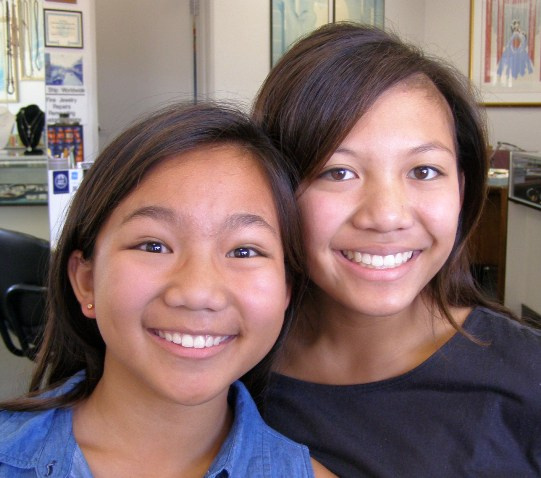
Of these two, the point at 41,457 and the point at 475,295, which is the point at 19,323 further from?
the point at 475,295

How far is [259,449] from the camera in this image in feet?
3.29

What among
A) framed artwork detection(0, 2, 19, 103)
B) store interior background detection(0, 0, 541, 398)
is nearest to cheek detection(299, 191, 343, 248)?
store interior background detection(0, 0, 541, 398)

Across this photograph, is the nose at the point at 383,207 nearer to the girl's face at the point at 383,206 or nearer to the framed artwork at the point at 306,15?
the girl's face at the point at 383,206

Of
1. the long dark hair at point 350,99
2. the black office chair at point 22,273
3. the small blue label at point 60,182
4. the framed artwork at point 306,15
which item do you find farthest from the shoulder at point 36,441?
the framed artwork at point 306,15

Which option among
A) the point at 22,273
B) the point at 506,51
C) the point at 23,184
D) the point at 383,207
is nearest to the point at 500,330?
the point at 383,207

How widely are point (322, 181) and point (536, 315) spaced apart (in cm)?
256

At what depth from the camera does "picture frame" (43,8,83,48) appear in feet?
11.9

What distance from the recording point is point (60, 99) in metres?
3.70

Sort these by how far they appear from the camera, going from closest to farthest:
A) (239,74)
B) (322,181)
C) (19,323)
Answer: (322,181), (19,323), (239,74)

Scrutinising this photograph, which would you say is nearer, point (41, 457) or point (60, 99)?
point (41, 457)

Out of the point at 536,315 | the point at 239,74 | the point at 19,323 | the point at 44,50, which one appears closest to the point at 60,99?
the point at 44,50

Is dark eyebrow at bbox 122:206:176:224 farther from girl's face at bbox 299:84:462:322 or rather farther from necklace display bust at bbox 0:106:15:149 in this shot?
necklace display bust at bbox 0:106:15:149

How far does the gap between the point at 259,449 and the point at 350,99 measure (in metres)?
0.55

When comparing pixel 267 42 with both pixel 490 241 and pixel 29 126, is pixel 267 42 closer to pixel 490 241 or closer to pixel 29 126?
pixel 29 126
